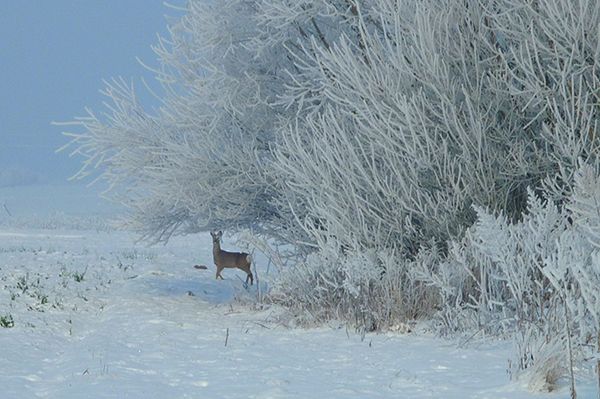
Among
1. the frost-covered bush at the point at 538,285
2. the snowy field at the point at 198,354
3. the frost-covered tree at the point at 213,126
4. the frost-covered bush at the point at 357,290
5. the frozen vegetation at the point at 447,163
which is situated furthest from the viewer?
the frost-covered tree at the point at 213,126

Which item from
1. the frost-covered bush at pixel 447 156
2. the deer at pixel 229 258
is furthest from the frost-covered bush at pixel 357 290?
the deer at pixel 229 258

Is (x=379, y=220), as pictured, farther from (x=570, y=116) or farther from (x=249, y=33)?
(x=249, y=33)

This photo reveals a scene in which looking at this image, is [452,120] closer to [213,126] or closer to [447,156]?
[447,156]

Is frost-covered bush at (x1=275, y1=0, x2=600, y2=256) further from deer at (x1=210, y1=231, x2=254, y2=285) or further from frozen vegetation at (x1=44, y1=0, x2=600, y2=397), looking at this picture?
deer at (x1=210, y1=231, x2=254, y2=285)

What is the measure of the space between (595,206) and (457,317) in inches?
100.0

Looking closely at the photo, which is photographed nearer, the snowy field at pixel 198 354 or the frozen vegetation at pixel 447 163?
the snowy field at pixel 198 354

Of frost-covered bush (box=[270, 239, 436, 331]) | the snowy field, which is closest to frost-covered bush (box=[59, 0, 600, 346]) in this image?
frost-covered bush (box=[270, 239, 436, 331])

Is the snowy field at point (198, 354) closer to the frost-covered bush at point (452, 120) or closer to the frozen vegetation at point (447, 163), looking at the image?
the frozen vegetation at point (447, 163)

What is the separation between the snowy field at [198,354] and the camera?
5664mm

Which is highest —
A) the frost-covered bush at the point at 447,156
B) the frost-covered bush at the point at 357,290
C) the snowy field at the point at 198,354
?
the frost-covered bush at the point at 447,156

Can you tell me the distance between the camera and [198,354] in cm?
730

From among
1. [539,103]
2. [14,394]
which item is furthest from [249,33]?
[14,394]

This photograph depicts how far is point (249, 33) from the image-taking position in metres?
12.2

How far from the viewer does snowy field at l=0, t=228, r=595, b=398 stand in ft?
18.6
